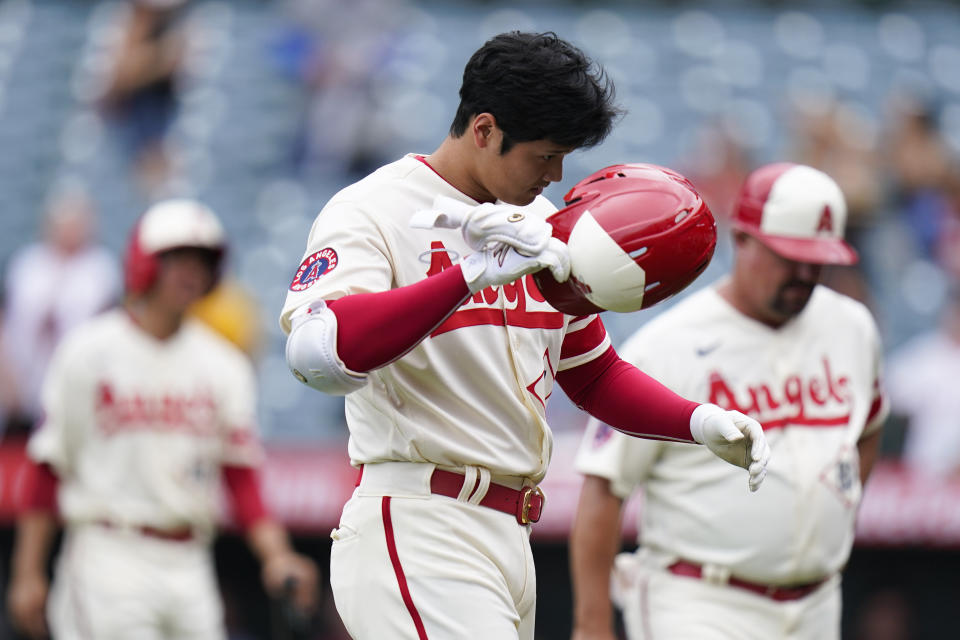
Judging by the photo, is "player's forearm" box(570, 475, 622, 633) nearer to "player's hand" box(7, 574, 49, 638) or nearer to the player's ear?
the player's ear

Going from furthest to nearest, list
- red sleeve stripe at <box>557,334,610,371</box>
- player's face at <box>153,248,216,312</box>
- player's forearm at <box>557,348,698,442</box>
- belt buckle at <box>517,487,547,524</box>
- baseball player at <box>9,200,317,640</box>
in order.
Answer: player's face at <box>153,248,216,312</box>
baseball player at <box>9,200,317,640</box>
red sleeve stripe at <box>557,334,610,371</box>
player's forearm at <box>557,348,698,442</box>
belt buckle at <box>517,487,547,524</box>

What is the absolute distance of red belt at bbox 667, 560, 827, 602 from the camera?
467cm

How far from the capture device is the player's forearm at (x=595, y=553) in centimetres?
473

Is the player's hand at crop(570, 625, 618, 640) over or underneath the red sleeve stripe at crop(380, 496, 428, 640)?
underneath

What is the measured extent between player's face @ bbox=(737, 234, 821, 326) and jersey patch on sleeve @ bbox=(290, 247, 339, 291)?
2.08 meters

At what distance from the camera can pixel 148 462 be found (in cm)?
643

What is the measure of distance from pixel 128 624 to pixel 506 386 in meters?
3.46

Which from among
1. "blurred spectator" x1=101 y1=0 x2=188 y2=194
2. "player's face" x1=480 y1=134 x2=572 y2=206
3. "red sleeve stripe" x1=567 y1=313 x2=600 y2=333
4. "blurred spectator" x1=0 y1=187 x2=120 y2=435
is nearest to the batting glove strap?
"player's face" x1=480 y1=134 x2=572 y2=206

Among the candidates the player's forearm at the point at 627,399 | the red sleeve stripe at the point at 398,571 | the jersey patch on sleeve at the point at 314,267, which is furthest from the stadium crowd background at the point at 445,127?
the jersey patch on sleeve at the point at 314,267

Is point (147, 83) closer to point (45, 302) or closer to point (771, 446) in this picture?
point (45, 302)

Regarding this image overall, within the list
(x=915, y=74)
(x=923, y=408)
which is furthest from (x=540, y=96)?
(x=915, y=74)

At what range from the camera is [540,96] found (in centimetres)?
325

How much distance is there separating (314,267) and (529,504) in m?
0.83

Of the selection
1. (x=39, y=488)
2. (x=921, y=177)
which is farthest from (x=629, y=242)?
(x=921, y=177)
